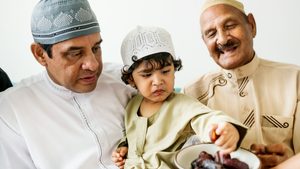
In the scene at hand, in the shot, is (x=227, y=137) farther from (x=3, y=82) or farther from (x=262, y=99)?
(x=3, y=82)

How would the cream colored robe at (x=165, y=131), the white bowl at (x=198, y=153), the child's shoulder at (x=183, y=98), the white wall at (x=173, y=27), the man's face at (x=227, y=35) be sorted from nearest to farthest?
the white bowl at (x=198, y=153)
the cream colored robe at (x=165, y=131)
the child's shoulder at (x=183, y=98)
the man's face at (x=227, y=35)
the white wall at (x=173, y=27)

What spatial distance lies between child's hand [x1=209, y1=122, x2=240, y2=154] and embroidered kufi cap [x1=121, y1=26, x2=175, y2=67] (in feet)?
1.60

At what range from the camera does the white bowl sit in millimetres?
1171

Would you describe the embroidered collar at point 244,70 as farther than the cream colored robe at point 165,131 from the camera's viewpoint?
Yes

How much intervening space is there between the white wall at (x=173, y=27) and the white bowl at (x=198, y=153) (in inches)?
55.7

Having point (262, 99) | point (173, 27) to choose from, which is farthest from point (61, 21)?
point (173, 27)

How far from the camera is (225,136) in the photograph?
103 centimetres

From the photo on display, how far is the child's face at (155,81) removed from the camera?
142cm

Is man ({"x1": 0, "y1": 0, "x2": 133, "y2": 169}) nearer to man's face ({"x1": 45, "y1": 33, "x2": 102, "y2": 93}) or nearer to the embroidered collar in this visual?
man's face ({"x1": 45, "y1": 33, "x2": 102, "y2": 93})

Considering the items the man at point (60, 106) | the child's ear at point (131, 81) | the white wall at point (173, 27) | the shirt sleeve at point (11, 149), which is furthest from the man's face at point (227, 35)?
the white wall at point (173, 27)

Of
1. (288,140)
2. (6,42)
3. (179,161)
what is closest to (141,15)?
(6,42)

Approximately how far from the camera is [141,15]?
2689 mm

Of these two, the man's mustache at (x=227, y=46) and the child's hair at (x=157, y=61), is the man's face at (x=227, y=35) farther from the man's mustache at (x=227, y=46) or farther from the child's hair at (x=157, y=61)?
the child's hair at (x=157, y=61)

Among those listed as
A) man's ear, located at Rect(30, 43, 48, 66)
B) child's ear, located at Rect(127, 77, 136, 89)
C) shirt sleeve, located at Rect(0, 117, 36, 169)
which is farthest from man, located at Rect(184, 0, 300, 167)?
shirt sleeve, located at Rect(0, 117, 36, 169)
